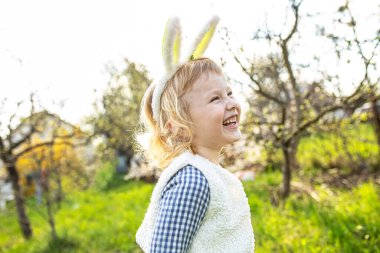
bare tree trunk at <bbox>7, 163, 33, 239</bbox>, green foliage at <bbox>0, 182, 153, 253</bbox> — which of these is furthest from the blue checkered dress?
bare tree trunk at <bbox>7, 163, 33, 239</bbox>

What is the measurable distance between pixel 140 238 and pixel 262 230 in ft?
8.30

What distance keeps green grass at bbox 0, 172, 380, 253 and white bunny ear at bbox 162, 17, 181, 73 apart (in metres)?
2.22

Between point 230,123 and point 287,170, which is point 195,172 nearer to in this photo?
point 230,123

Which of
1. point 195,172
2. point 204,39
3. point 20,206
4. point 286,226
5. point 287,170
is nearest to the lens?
point 195,172

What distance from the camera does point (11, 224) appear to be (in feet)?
30.0

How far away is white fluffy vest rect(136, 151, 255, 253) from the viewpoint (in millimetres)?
1496

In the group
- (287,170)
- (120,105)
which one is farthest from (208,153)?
(120,105)

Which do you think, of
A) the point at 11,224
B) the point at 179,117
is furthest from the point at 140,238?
the point at 11,224

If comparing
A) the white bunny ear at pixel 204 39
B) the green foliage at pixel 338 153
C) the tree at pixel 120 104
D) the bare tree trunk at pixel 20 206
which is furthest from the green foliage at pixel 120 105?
the white bunny ear at pixel 204 39

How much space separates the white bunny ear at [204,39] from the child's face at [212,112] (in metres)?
0.13

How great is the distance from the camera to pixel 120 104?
615 cm

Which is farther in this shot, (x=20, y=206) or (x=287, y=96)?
(x=20, y=206)

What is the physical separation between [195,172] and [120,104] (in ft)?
15.7

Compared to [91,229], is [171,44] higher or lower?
higher
